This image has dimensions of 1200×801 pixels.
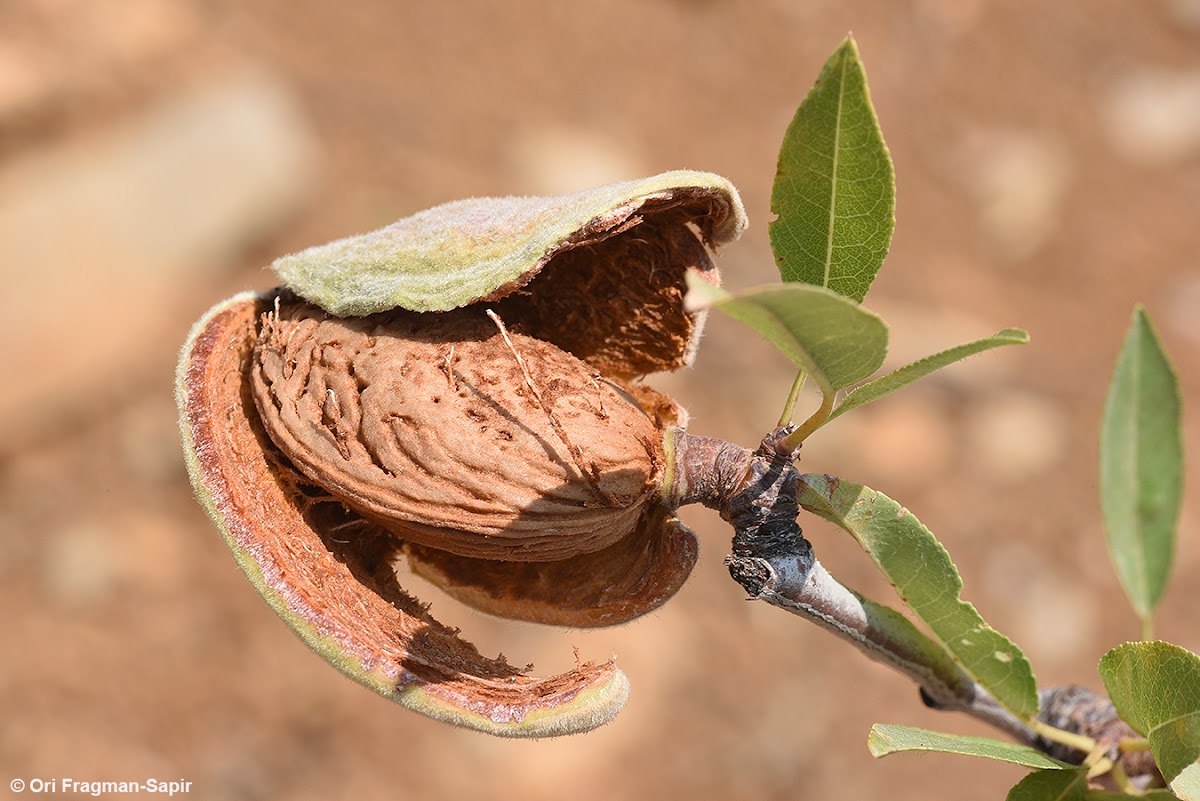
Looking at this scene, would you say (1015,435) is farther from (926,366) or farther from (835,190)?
(926,366)

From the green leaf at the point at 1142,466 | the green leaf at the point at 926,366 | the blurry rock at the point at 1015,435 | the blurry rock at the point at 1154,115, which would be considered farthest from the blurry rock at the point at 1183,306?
the green leaf at the point at 926,366

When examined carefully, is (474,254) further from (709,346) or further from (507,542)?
(709,346)

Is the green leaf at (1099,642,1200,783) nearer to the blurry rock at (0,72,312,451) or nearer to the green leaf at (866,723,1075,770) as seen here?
the green leaf at (866,723,1075,770)

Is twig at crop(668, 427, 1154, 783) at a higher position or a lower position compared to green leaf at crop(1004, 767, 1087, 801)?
higher

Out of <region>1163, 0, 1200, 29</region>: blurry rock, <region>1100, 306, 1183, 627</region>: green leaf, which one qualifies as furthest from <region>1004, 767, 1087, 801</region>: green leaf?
<region>1163, 0, 1200, 29</region>: blurry rock

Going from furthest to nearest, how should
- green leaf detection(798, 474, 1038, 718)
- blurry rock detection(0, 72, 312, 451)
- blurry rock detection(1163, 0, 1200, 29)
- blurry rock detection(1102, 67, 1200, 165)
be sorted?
blurry rock detection(1163, 0, 1200, 29) < blurry rock detection(1102, 67, 1200, 165) < blurry rock detection(0, 72, 312, 451) < green leaf detection(798, 474, 1038, 718)

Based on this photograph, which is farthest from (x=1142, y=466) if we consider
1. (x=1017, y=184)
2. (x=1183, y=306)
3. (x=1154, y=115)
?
(x=1154, y=115)
